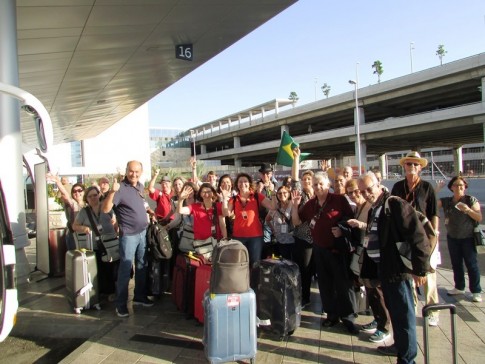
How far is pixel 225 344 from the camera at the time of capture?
3518mm

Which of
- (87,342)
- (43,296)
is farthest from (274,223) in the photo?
(43,296)

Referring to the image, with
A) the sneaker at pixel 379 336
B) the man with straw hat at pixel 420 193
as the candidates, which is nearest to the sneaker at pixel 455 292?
the man with straw hat at pixel 420 193

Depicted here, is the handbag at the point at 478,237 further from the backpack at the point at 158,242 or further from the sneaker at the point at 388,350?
the backpack at the point at 158,242

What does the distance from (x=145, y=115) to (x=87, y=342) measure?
139ft

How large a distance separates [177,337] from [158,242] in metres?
1.44

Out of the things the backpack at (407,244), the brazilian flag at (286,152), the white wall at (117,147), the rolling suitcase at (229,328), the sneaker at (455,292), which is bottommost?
the sneaker at (455,292)

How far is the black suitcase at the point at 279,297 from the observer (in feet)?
13.6

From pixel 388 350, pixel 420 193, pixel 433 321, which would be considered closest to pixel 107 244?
pixel 388 350

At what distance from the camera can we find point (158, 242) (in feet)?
17.5

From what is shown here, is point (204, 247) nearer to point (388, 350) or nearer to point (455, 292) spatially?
point (388, 350)

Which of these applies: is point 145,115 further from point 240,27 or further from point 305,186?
point 305,186

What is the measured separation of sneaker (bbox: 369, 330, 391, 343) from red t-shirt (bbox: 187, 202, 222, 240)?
2239 mm

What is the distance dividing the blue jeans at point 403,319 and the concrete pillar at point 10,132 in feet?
17.1

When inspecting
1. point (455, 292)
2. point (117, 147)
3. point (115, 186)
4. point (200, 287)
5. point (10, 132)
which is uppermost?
point (117, 147)
